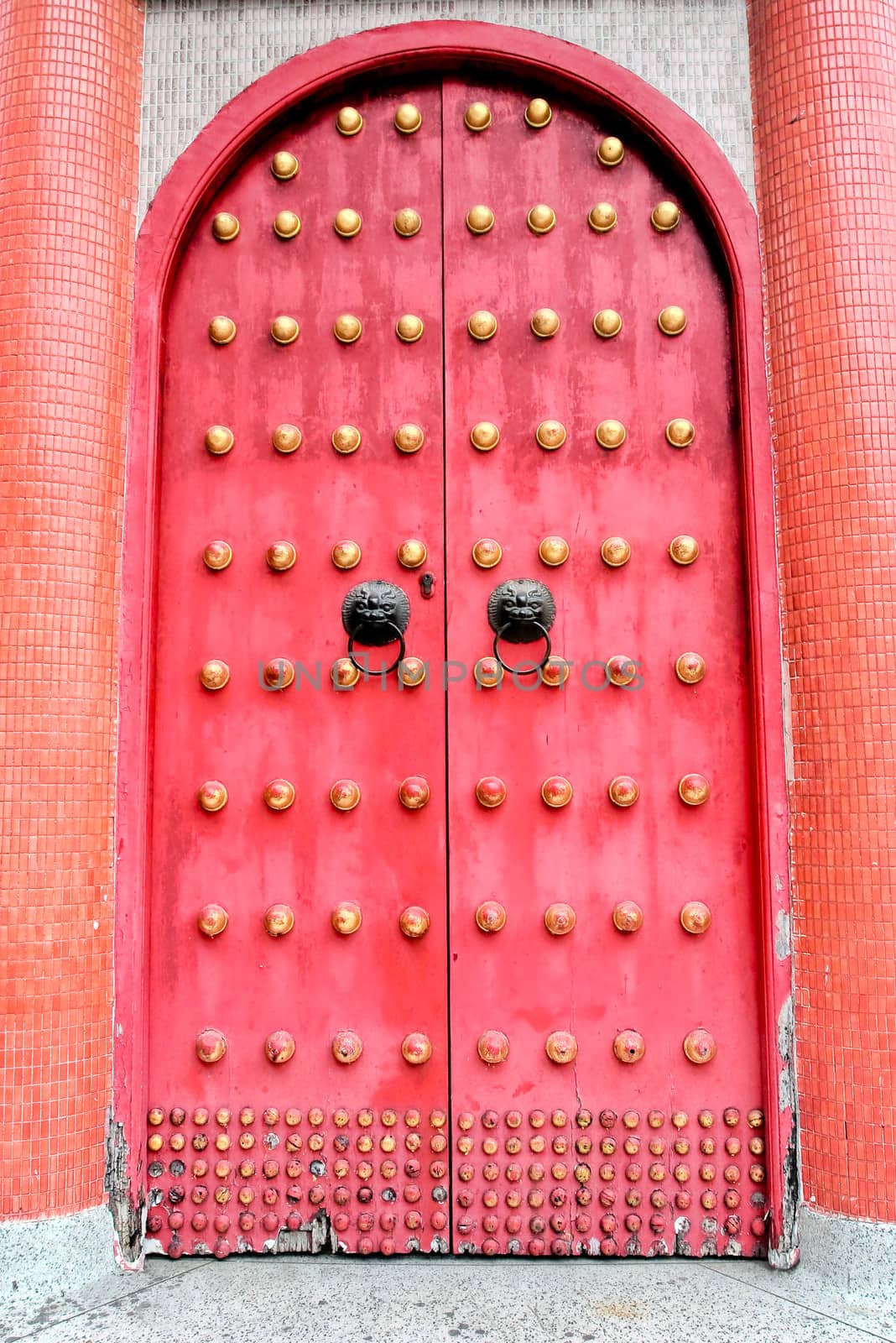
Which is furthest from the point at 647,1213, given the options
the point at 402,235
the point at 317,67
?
the point at 317,67

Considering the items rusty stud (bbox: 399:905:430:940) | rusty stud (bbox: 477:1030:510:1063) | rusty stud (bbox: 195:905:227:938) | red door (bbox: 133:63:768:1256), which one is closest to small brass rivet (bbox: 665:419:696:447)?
red door (bbox: 133:63:768:1256)

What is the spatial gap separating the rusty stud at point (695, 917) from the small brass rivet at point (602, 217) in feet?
6.52

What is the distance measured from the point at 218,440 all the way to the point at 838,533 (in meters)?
1.76

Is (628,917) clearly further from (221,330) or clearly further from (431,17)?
(431,17)

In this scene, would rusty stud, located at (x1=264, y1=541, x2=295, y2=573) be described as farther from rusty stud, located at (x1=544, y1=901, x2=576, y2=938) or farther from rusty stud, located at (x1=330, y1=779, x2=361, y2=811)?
rusty stud, located at (x1=544, y1=901, x2=576, y2=938)

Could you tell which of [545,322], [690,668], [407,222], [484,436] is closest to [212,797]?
[484,436]

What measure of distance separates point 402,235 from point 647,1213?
2847mm

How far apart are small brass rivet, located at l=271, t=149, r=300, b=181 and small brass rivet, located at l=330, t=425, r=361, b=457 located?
80cm

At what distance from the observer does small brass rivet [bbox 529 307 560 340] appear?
2.46 meters

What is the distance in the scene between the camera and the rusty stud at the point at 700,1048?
228cm

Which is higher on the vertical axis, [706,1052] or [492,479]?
[492,479]

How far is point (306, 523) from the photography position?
96.9 inches

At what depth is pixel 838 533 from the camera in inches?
88.9

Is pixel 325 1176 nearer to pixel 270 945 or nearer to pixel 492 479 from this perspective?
pixel 270 945
